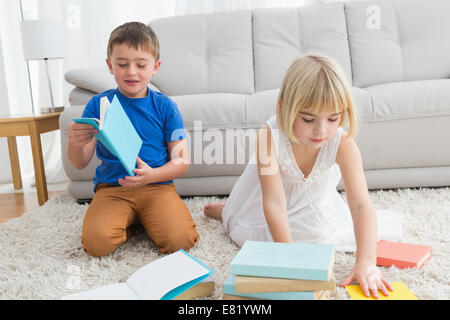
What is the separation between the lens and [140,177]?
3.77 ft

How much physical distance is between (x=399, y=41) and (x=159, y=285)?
1834mm

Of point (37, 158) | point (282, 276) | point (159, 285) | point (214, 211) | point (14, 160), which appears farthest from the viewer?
point (14, 160)

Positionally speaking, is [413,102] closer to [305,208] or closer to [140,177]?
[305,208]

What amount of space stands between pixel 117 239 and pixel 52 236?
0.94ft

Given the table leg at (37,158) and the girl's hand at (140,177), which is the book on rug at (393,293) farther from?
the table leg at (37,158)

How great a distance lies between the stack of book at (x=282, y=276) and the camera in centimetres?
72

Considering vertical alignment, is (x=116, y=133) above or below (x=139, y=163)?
above

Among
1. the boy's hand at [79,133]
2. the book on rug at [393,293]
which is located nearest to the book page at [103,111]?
the boy's hand at [79,133]

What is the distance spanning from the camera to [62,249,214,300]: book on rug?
0.81 meters

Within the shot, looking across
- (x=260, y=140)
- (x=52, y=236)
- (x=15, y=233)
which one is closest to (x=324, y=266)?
(x=260, y=140)

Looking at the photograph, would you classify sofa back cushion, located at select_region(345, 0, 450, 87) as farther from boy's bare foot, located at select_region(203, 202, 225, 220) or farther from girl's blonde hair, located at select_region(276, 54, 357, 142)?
girl's blonde hair, located at select_region(276, 54, 357, 142)

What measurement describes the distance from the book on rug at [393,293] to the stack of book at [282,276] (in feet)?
0.30

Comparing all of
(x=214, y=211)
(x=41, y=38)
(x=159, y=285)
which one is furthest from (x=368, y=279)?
(x=41, y=38)
